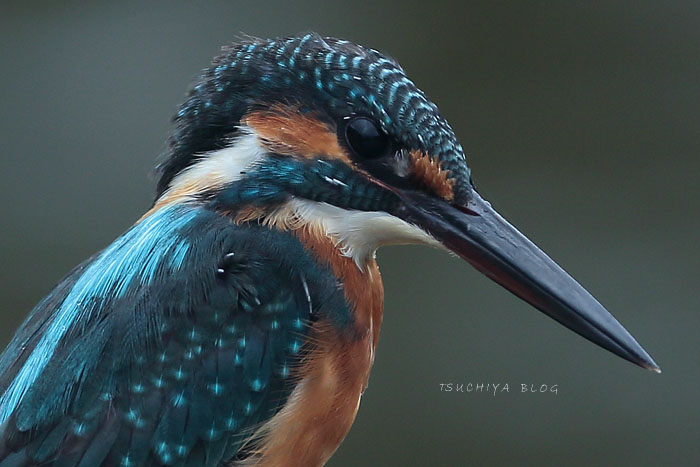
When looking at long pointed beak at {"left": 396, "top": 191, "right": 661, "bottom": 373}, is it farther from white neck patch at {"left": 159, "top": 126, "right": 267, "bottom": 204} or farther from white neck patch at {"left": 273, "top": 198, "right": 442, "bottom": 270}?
white neck patch at {"left": 159, "top": 126, "right": 267, "bottom": 204}

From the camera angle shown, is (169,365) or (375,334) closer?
(169,365)

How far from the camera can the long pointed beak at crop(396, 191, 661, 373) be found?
1508mm

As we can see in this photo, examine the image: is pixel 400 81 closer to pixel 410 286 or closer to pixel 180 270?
pixel 180 270

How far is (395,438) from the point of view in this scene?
11.2ft

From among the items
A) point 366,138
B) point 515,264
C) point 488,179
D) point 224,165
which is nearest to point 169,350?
point 224,165

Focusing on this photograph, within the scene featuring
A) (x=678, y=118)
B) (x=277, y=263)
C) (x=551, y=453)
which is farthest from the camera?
(x=678, y=118)

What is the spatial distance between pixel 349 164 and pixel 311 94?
12 centimetres

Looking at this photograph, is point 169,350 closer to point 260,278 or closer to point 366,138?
point 260,278

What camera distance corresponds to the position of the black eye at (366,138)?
57.6 inches

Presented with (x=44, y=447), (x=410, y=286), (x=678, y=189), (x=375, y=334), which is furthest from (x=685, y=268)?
(x=44, y=447)

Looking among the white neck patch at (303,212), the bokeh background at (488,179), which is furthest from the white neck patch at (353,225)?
the bokeh background at (488,179)

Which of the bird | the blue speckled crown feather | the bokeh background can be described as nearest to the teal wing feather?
the bird

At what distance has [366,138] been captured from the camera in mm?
1466

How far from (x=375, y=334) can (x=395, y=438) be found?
70.6 inches
